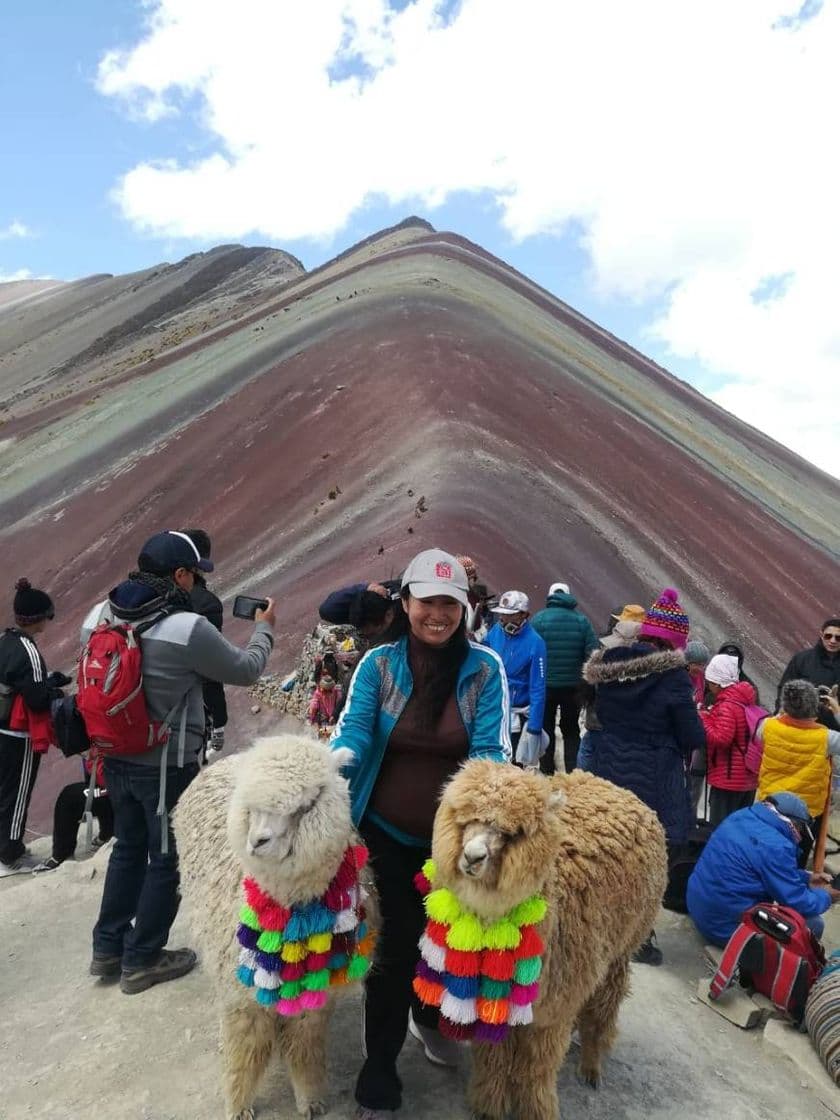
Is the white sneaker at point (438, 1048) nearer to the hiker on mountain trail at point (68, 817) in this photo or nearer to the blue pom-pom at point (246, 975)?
the blue pom-pom at point (246, 975)

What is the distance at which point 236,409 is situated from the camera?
19.9 meters

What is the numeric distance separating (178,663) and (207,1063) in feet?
5.35

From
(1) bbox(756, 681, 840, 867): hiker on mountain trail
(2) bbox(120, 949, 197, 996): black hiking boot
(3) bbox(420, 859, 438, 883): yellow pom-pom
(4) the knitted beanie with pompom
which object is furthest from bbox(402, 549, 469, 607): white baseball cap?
(4) the knitted beanie with pompom

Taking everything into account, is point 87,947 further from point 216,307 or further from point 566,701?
point 216,307

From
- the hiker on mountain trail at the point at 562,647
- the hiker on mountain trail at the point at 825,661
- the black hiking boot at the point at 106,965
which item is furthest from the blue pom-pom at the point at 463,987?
the hiker on mountain trail at the point at 825,661

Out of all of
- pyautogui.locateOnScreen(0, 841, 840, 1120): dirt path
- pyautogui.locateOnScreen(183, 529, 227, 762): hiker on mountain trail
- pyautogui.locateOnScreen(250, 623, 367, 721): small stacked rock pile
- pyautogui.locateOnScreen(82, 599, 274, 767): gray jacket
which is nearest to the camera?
pyautogui.locateOnScreen(0, 841, 840, 1120): dirt path

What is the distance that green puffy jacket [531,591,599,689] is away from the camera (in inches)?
258

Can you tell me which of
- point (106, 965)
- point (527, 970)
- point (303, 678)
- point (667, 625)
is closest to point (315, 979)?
point (527, 970)

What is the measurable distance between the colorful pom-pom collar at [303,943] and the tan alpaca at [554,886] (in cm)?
34

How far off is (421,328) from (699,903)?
56.3 feet

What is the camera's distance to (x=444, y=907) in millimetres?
2559

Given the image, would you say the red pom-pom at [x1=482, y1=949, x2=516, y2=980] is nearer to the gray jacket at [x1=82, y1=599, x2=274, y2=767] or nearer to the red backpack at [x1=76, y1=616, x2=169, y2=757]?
the gray jacket at [x1=82, y1=599, x2=274, y2=767]

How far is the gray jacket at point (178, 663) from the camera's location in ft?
11.7

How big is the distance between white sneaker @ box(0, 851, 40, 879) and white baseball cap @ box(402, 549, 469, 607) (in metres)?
4.60
